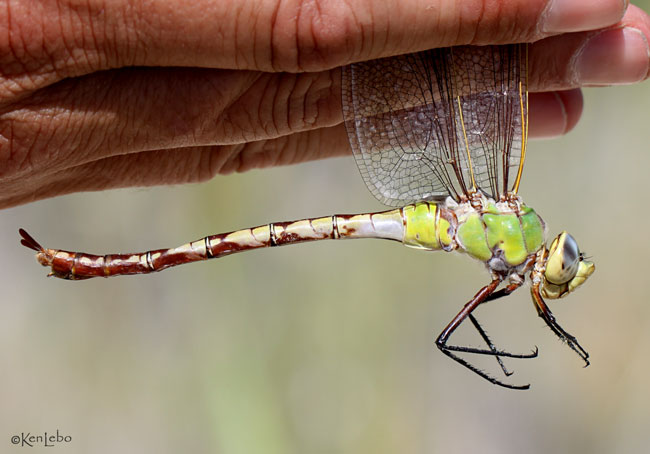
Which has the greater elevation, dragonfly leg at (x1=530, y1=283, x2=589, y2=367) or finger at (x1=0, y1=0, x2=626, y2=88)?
finger at (x1=0, y1=0, x2=626, y2=88)

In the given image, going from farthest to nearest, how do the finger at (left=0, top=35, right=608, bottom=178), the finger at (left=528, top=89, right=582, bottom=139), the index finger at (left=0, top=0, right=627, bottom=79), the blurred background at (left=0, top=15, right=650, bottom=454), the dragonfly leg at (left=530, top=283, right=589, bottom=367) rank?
the blurred background at (left=0, top=15, right=650, bottom=454)
the finger at (left=528, top=89, right=582, bottom=139)
the dragonfly leg at (left=530, top=283, right=589, bottom=367)
the finger at (left=0, top=35, right=608, bottom=178)
the index finger at (left=0, top=0, right=627, bottom=79)

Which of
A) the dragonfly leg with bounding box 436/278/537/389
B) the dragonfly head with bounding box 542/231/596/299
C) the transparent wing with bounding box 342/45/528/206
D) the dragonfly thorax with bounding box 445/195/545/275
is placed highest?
the transparent wing with bounding box 342/45/528/206

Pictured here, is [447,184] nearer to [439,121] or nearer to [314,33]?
[439,121]

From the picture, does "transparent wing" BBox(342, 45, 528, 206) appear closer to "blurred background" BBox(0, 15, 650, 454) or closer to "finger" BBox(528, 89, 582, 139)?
"finger" BBox(528, 89, 582, 139)

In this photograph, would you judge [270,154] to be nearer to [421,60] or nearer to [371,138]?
[371,138]

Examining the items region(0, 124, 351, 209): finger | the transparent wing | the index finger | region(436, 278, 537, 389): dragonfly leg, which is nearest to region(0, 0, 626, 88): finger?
the index finger

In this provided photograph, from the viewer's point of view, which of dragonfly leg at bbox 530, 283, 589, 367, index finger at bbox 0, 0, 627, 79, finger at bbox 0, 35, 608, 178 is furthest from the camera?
dragonfly leg at bbox 530, 283, 589, 367
